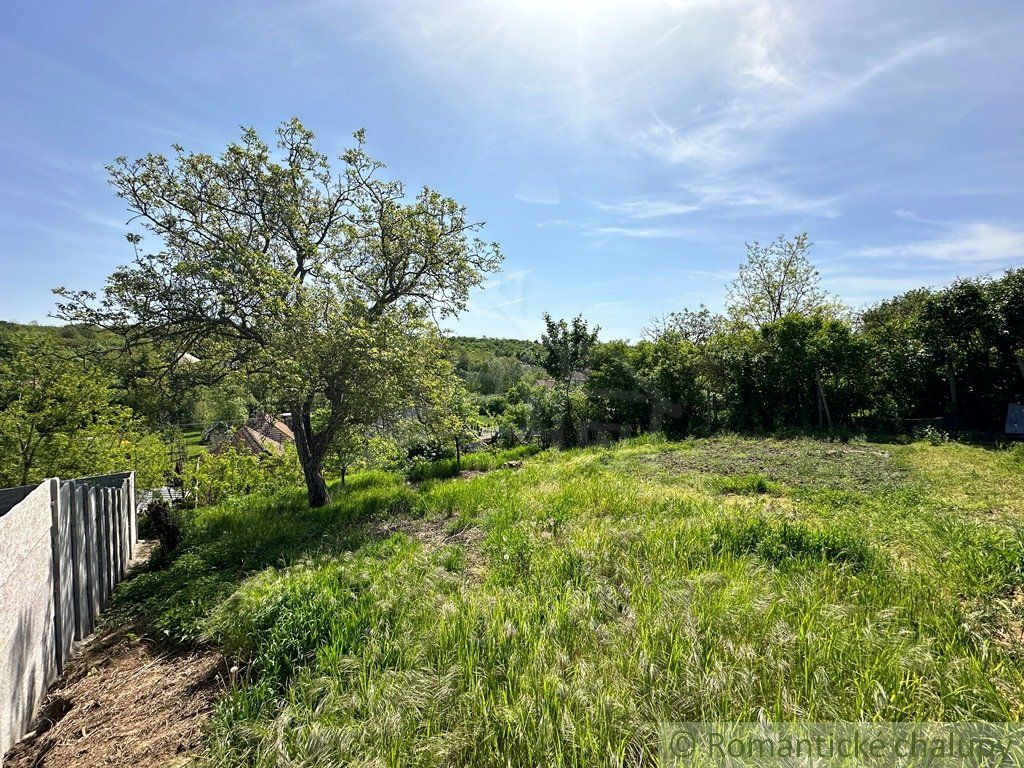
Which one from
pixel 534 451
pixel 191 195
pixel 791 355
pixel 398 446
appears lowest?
pixel 534 451

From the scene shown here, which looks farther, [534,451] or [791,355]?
[534,451]

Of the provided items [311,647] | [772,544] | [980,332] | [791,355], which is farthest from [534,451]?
[980,332]

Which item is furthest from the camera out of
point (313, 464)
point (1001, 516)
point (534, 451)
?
point (534, 451)

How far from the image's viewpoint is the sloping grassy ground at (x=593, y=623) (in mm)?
2076

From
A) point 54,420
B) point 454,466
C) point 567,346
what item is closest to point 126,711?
point 54,420

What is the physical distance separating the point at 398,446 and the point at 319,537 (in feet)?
7.45

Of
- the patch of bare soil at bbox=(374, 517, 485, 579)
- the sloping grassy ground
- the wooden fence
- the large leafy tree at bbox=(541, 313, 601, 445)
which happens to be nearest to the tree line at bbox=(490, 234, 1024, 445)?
the large leafy tree at bbox=(541, 313, 601, 445)

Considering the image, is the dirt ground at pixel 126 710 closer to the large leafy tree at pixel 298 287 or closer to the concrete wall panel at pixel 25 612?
the concrete wall panel at pixel 25 612

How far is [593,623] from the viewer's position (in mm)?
2850

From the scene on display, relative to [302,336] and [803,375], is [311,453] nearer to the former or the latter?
[302,336]

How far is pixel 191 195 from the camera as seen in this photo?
6.74m

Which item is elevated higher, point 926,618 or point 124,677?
point 926,618

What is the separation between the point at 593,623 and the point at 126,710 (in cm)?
309

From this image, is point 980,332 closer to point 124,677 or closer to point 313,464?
point 313,464
